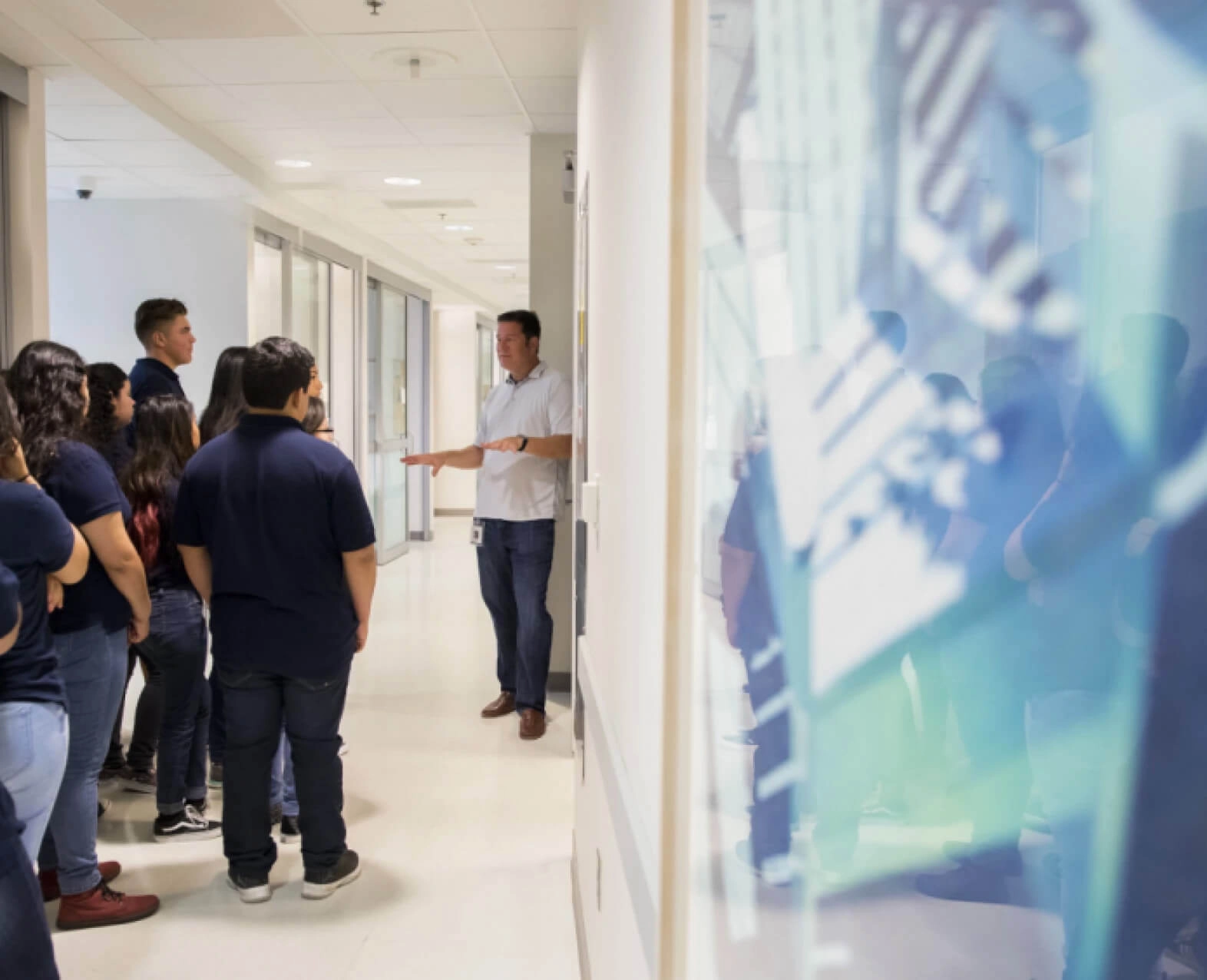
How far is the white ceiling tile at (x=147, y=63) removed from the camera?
4.34m

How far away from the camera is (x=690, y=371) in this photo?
1036mm

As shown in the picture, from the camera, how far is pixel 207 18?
3.98 meters

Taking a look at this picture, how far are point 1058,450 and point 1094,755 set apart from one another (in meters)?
0.10

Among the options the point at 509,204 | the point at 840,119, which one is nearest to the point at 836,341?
the point at 840,119

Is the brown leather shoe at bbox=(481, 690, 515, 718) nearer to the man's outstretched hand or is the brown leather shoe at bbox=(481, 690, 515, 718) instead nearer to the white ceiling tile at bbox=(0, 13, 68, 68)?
the man's outstretched hand

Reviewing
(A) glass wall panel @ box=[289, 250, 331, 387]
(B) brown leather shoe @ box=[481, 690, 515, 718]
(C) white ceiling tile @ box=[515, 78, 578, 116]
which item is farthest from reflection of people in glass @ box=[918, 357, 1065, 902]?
(A) glass wall panel @ box=[289, 250, 331, 387]

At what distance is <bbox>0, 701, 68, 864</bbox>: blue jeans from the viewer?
2182 mm

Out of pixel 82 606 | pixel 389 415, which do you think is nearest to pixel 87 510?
pixel 82 606

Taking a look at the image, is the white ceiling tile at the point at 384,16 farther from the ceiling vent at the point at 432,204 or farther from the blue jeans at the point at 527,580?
the ceiling vent at the point at 432,204

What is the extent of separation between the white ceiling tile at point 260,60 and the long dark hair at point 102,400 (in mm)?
1619

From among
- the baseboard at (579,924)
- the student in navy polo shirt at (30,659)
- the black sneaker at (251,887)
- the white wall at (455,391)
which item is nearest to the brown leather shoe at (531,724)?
the baseboard at (579,924)

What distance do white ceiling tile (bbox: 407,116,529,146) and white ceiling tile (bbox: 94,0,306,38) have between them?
4.50 feet

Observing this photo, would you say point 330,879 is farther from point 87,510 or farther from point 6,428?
point 6,428

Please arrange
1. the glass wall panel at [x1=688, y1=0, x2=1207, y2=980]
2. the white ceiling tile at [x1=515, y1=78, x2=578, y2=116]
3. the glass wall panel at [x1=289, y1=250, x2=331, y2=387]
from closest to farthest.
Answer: the glass wall panel at [x1=688, y1=0, x2=1207, y2=980] → the white ceiling tile at [x1=515, y1=78, x2=578, y2=116] → the glass wall panel at [x1=289, y1=250, x2=331, y2=387]
